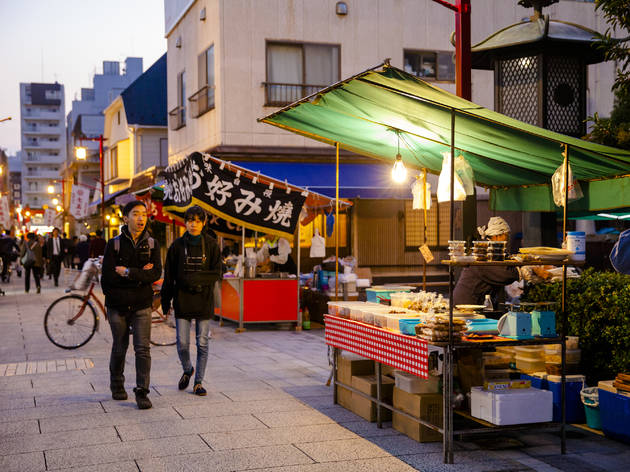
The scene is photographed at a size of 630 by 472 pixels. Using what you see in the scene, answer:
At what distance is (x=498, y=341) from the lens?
20.1 ft

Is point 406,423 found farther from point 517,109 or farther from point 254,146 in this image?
point 254,146

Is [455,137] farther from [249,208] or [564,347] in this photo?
[249,208]

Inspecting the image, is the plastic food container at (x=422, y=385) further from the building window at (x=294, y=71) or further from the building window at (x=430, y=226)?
the building window at (x=430, y=226)

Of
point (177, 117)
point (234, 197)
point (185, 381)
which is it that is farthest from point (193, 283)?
point (177, 117)

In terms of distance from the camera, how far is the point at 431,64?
2405 centimetres

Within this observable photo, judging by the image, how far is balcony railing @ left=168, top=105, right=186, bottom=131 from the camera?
26344mm

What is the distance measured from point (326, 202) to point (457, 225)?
8050 millimetres

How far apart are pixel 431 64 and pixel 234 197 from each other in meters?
12.7

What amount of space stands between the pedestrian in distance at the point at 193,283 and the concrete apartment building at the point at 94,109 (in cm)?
5433

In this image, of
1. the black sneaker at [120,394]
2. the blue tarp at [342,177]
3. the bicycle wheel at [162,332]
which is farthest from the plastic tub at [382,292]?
the blue tarp at [342,177]

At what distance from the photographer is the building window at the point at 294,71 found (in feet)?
73.5

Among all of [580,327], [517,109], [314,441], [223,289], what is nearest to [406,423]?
[314,441]

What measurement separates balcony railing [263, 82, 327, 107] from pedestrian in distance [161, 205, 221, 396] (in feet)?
47.5

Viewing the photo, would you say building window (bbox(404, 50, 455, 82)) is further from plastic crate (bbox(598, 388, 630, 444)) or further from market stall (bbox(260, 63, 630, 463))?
plastic crate (bbox(598, 388, 630, 444))
